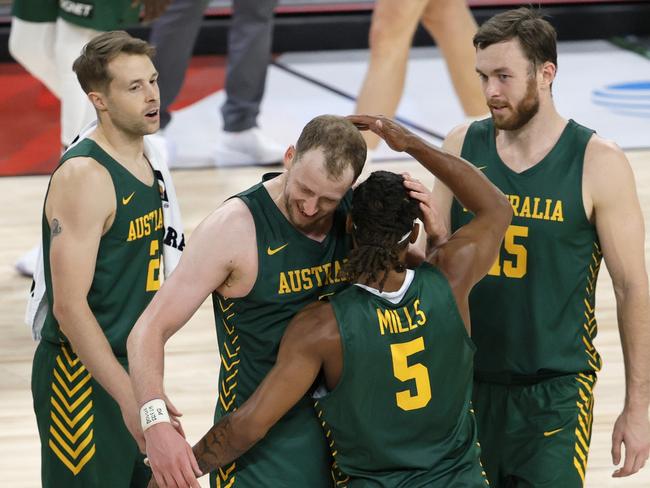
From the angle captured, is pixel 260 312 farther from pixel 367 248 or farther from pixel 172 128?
pixel 172 128

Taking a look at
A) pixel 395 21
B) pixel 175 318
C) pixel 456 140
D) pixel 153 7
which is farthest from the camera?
pixel 395 21

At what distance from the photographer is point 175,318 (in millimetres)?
2844

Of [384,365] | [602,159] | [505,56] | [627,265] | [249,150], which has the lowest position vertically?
[249,150]

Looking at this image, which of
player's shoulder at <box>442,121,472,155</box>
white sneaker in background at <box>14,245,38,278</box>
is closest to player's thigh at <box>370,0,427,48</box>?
white sneaker in background at <box>14,245,38,278</box>

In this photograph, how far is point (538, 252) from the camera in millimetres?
3289

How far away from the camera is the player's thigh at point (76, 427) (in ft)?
11.1

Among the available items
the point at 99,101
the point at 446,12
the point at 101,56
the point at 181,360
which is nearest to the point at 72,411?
the point at 99,101

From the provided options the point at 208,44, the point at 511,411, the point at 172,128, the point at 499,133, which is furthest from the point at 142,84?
the point at 208,44

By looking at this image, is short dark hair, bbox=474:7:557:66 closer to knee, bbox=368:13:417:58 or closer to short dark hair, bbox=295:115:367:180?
short dark hair, bbox=295:115:367:180

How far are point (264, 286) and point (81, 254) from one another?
0.55 meters

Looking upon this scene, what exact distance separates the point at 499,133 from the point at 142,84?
948 millimetres

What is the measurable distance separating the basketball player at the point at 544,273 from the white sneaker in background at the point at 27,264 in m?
3.10

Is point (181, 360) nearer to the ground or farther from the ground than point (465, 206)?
nearer to the ground

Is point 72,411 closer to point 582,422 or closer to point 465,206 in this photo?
point 465,206
